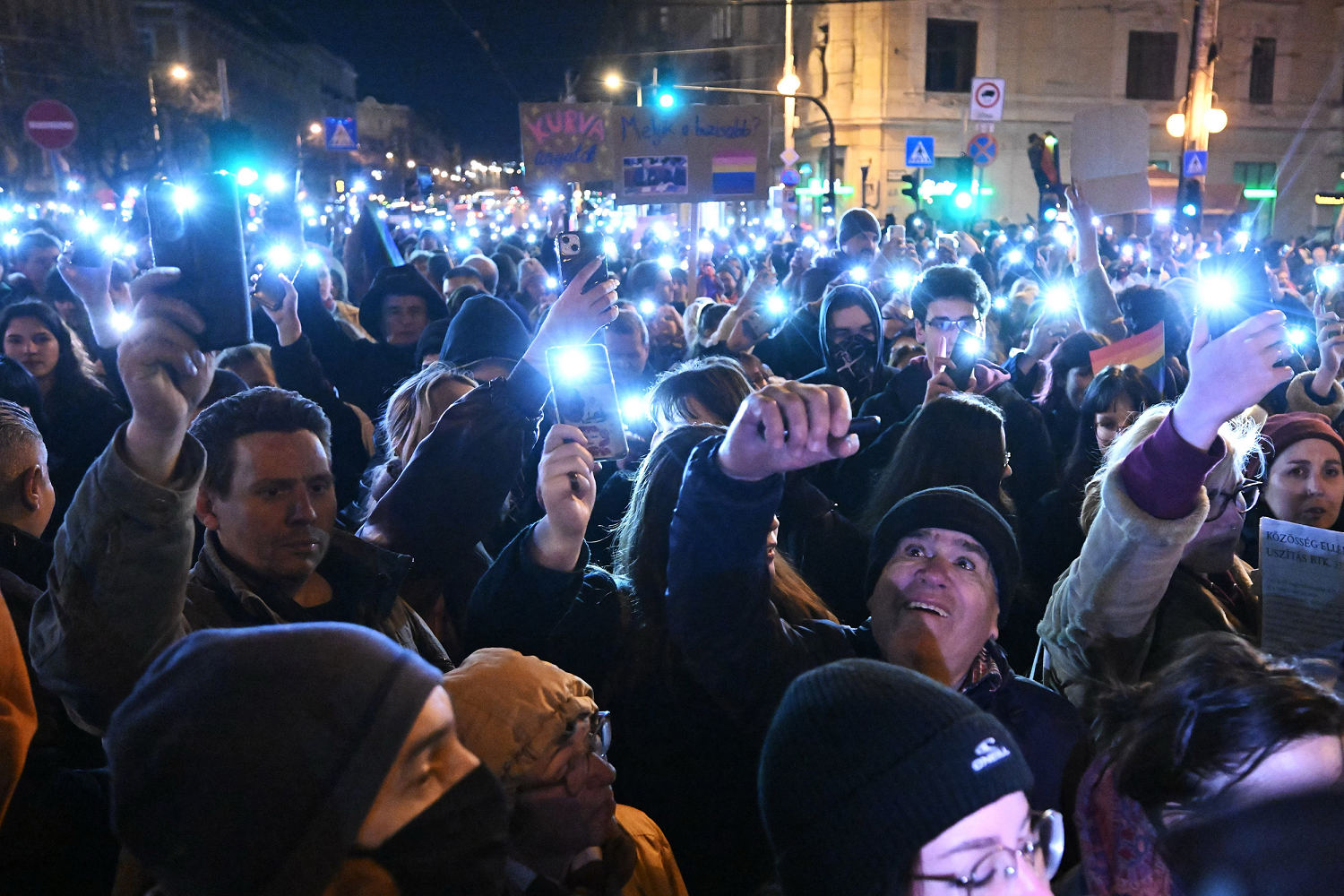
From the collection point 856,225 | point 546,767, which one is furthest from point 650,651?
point 856,225

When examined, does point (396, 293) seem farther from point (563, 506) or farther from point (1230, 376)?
point (1230, 376)

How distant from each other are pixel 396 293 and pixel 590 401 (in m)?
4.24

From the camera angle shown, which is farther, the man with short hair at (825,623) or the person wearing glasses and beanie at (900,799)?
the man with short hair at (825,623)

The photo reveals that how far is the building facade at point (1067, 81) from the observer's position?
37281 millimetres

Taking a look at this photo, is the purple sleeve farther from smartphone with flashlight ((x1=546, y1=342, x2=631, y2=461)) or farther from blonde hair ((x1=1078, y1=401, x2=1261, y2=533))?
smartphone with flashlight ((x1=546, y1=342, x2=631, y2=461))

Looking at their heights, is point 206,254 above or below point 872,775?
above

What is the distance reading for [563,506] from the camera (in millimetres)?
2490

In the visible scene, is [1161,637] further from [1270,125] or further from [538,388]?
[1270,125]

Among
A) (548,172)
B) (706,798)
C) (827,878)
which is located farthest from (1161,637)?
(548,172)

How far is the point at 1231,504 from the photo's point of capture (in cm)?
301

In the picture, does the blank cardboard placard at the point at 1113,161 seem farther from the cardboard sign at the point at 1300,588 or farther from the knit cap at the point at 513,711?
the knit cap at the point at 513,711

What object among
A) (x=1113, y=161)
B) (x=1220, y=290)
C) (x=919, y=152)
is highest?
(x=919, y=152)

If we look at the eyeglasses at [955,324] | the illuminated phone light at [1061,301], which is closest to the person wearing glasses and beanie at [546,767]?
the eyeglasses at [955,324]

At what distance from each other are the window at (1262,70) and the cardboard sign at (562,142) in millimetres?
36201
